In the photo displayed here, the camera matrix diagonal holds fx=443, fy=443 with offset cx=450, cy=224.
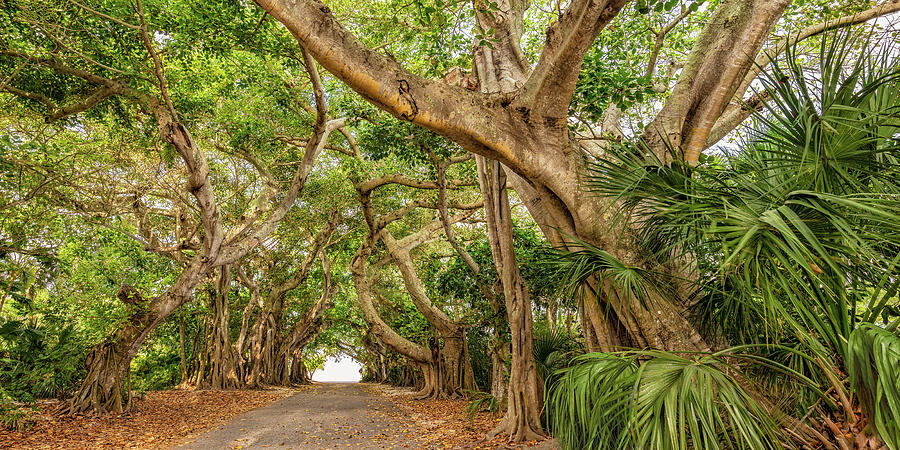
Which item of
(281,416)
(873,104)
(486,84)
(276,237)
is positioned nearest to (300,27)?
(486,84)

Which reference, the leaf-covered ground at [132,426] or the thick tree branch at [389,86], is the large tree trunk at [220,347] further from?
the thick tree branch at [389,86]

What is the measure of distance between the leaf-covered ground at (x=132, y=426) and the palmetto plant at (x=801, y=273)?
6.64 metres

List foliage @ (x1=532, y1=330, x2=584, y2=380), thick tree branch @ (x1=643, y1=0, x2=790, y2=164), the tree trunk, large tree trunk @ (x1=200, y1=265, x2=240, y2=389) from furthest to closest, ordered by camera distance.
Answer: large tree trunk @ (x1=200, y1=265, x2=240, y2=389) → the tree trunk → foliage @ (x1=532, y1=330, x2=584, y2=380) → thick tree branch @ (x1=643, y1=0, x2=790, y2=164)

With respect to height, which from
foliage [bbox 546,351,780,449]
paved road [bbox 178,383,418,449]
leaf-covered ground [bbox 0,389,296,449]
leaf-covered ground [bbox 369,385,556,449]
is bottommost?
leaf-covered ground [bbox 369,385,556,449]

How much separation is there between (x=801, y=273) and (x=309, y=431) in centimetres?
707

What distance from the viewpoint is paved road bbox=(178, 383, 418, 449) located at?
6.21 meters

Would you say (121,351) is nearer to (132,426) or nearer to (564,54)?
(132,426)

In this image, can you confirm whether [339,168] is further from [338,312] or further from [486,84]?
[338,312]

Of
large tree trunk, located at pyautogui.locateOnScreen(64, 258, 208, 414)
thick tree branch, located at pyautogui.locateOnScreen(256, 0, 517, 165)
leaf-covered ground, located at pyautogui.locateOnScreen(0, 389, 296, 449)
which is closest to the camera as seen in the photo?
thick tree branch, located at pyautogui.locateOnScreen(256, 0, 517, 165)

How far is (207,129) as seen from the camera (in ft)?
32.9

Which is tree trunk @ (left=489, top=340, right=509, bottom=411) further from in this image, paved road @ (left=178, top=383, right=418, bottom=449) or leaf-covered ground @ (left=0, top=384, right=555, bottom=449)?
paved road @ (left=178, top=383, right=418, bottom=449)

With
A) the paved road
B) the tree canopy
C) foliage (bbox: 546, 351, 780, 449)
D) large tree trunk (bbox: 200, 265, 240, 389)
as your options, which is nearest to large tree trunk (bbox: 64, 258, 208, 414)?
the tree canopy

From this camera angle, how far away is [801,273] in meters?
2.46

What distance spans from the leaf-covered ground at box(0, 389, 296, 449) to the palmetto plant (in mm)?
6638
